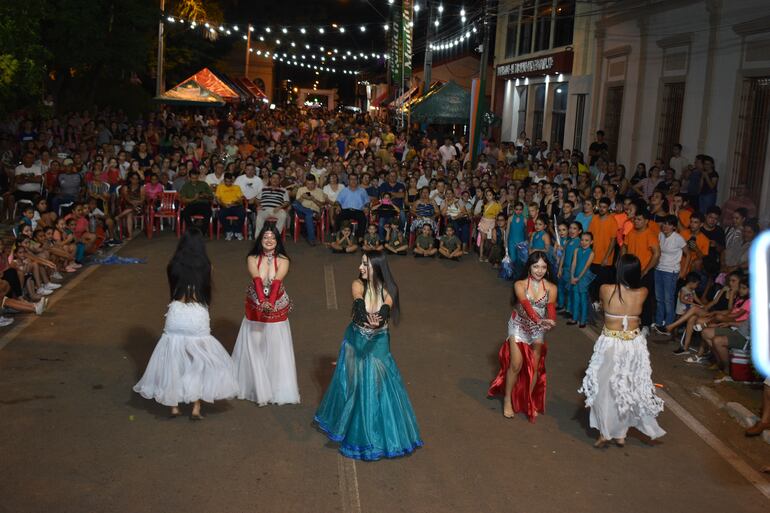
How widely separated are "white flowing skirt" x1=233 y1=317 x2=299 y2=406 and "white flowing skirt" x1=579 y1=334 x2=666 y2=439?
110 inches

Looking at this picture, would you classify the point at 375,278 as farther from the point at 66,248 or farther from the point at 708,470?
the point at 66,248

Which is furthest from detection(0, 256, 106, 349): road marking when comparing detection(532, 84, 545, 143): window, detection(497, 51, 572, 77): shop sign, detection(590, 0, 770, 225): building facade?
detection(532, 84, 545, 143): window

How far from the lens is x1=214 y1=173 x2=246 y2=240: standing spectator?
17.0 metres

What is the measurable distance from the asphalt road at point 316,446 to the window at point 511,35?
24338mm

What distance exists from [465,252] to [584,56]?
1073 centimetres

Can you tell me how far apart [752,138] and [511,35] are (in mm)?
19556

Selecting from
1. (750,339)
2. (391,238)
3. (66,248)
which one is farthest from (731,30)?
(66,248)

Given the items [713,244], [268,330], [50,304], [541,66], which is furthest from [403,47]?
[268,330]

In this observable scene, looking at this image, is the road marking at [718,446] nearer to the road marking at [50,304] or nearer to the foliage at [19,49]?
the road marking at [50,304]

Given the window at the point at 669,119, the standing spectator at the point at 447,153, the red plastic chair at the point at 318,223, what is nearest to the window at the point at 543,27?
the standing spectator at the point at 447,153

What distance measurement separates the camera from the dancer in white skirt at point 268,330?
7.66 metres

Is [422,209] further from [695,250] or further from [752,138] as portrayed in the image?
[695,250]

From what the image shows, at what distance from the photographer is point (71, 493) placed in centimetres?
589

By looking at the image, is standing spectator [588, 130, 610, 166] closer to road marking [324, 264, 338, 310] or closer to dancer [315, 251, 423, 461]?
road marking [324, 264, 338, 310]
